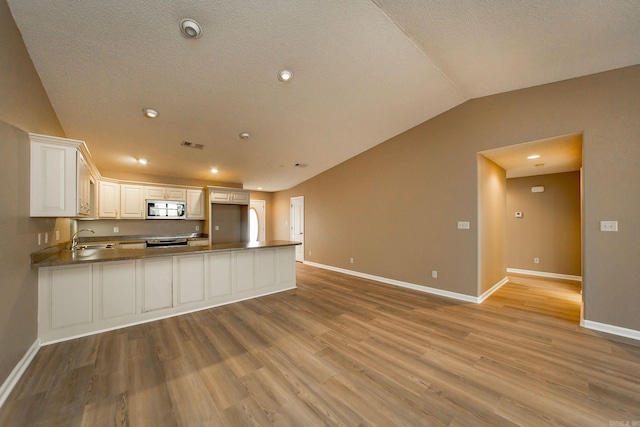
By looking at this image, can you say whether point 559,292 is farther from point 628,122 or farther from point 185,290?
point 185,290

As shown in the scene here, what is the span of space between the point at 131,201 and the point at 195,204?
4.22 feet

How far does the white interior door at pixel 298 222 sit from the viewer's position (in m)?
7.52

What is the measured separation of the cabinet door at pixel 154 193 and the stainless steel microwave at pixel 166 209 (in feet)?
0.33

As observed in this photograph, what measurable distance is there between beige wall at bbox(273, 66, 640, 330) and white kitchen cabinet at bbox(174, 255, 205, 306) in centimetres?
342

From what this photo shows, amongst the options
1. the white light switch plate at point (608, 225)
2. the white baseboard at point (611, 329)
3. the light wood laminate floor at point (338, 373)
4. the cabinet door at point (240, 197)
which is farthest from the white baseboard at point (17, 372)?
the white light switch plate at point (608, 225)

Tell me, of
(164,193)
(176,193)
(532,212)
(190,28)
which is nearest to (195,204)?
(176,193)

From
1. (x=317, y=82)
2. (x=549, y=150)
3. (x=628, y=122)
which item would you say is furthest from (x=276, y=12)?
(x=549, y=150)

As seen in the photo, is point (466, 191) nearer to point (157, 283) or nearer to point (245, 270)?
point (245, 270)

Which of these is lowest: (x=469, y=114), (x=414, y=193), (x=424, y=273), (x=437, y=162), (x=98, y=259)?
(x=424, y=273)

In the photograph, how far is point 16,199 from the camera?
6.66 ft

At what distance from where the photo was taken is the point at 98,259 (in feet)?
8.80

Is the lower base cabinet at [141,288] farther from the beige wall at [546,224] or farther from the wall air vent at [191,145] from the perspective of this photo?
the beige wall at [546,224]

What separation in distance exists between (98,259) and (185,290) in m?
1.09

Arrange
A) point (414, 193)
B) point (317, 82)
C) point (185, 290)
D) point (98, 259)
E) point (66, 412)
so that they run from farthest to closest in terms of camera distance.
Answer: point (414, 193) < point (185, 290) < point (317, 82) < point (98, 259) < point (66, 412)
